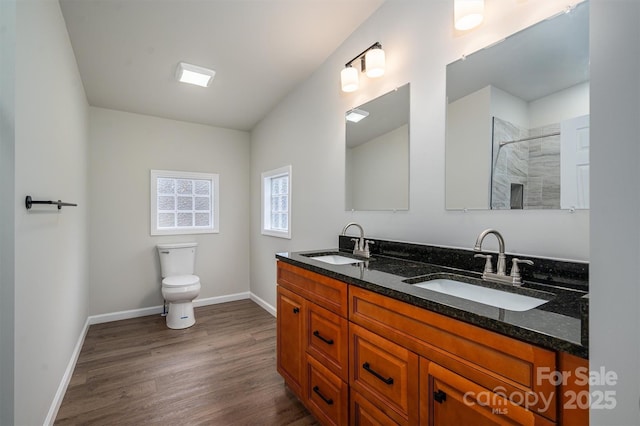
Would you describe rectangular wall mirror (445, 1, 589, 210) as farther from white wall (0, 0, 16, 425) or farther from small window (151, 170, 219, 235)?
small window (151, 170, 219, 235)

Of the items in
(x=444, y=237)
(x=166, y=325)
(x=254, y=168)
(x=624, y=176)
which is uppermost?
(x=254, y=168)

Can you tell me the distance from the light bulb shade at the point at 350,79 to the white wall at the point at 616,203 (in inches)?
64.8

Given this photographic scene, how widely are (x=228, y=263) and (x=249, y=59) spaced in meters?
2.69

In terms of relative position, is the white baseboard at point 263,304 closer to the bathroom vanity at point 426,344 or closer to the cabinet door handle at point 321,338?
the bathroom vanity at point 426,344

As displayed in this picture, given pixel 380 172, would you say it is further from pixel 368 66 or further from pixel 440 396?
pixel 440 396

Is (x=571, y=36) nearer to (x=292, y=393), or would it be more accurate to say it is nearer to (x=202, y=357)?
(x=292, y=393)

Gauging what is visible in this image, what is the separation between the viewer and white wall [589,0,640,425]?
55cm

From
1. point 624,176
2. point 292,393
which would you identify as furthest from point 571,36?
point 292,393

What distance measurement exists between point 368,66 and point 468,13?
70 cm

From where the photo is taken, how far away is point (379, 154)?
2043 millimetres

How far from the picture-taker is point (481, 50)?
1419 mm

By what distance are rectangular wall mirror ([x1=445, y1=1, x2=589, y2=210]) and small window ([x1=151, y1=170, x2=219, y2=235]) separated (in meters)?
3.31

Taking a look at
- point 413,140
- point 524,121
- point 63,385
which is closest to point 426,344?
point 524,121

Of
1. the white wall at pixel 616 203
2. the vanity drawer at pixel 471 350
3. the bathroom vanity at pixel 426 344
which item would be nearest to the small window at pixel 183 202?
the bathroom vanity at pixel 426 344
